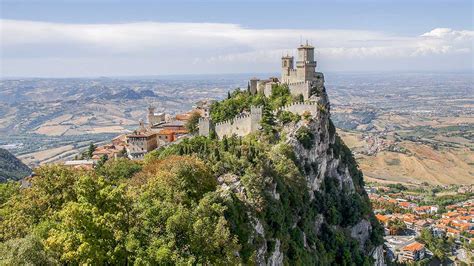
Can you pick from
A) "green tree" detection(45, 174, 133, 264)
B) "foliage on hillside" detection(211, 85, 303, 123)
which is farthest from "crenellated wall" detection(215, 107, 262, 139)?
"green tree" detection(45, 174, 133, 264)

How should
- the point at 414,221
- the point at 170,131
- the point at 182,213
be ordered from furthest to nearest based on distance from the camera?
1. the point at 414,221
2. the point at 170,131
3. the point at 182,213

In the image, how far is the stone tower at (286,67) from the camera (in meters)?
70.2

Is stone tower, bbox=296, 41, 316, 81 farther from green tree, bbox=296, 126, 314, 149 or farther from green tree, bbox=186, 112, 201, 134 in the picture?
green tree, bbox=186, 112, 201, 134

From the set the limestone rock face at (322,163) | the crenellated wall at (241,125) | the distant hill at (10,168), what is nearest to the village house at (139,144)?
the crenellated wall at (241,125)

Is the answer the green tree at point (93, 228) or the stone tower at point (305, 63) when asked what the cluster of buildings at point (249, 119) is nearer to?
the stone tower at point (305, 63)

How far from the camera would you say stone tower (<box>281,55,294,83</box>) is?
70188mm

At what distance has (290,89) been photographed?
66.5 meters

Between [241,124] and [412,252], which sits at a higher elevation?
[241,124]

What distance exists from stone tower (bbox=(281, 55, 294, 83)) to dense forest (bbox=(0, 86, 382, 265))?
50.9 ft

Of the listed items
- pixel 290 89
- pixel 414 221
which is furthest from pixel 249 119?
pixel 414 221

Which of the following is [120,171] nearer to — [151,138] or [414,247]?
[151,138]

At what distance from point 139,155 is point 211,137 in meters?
12.6

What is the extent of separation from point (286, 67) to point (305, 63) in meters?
4.59

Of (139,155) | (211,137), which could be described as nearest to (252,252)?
(211,137)
